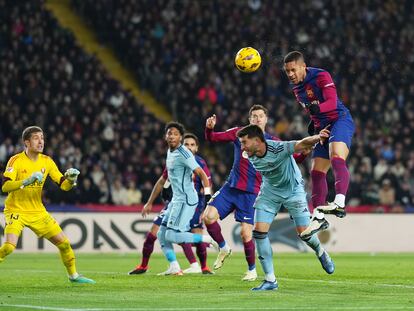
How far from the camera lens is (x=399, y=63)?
32875 millimetres

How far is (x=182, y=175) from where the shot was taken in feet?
54.5

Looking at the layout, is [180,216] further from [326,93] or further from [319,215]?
[319,215]

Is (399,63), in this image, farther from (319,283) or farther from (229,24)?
(319,283)

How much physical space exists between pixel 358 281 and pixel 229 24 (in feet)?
66.8

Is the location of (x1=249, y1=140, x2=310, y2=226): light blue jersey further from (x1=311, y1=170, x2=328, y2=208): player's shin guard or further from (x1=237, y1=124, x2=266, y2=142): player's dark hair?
(x1=311, y1=170, x2=328, y2=208): player's shin guard

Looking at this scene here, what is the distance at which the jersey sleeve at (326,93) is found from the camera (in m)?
13.8

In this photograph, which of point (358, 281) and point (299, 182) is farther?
point (358, 281)

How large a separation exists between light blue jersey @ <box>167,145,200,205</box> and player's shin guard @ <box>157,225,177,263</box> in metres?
0.59

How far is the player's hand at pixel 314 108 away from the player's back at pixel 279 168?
0.68 m

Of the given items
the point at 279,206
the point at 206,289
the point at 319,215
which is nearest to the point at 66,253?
the point at 206,289

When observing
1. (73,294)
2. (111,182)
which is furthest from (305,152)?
(111,182)

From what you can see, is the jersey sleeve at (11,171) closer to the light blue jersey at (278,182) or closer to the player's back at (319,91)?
the light blue jersey at (278,182)

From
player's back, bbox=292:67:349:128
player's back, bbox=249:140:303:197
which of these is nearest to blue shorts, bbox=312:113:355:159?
player's back, bbox=292:67:349:128

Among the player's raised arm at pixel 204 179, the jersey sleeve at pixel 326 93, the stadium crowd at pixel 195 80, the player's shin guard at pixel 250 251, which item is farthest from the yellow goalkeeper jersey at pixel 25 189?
the stadium crowd at pixel 195 80
